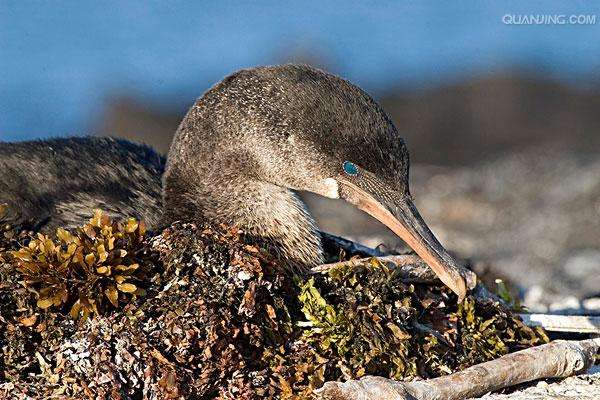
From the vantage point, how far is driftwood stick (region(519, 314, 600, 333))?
788 centimetres

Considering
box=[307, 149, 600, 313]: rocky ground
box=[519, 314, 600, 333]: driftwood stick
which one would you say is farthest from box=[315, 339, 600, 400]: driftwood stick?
box=[307, 149, 600, 313]: rocky ground

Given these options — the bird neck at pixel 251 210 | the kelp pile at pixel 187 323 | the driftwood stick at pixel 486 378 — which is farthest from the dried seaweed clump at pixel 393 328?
the bird neck at pixel 251 210

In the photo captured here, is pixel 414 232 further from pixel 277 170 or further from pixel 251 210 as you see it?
pixel 251 210

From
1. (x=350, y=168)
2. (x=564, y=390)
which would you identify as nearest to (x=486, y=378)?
(x=564, y=390)

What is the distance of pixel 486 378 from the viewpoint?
6684 mm

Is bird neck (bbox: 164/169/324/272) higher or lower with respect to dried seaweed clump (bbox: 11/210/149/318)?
higher

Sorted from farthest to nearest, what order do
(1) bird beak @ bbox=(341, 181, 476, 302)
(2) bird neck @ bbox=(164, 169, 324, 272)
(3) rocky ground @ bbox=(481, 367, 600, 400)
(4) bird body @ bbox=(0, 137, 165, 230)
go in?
(4) bird body @ bbox=(0, 137, 165, 230) < (2) bird neck @ bbox=(164, 169, 324, 272) < (1) bird beak @ bbox=(341, 181, 476, 302) < (3) rocky ground @ bbox=(481, 367, 600, 400)

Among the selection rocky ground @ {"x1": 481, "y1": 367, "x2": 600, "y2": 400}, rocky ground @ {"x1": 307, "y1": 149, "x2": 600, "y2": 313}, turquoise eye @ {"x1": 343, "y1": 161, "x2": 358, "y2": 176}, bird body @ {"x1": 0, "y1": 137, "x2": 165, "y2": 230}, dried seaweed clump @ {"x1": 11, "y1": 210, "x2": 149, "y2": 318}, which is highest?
rocky ground @ {"x1": 307, "y1": 149, "x2": 600, "y2": 313}

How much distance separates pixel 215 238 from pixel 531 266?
697 cm

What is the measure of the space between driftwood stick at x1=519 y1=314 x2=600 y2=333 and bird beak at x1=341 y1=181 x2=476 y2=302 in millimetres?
1049

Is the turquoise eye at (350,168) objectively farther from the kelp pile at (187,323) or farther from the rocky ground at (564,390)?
the rocky ground at (564,390)

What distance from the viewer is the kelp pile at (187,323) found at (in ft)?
20.4

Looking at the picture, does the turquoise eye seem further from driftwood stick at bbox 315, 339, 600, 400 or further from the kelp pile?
driftwood stick at bbox 315, 339, 600, 400

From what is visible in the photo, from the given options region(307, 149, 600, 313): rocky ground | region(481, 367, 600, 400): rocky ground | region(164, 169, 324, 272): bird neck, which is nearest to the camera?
region(481, 367, 600, 400): rocky ground
